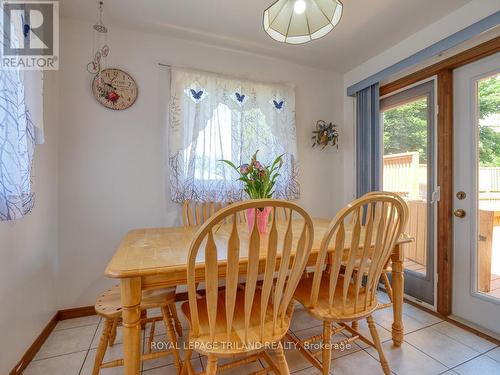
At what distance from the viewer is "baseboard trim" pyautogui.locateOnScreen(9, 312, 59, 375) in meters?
1.42

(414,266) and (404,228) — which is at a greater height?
(404,228)

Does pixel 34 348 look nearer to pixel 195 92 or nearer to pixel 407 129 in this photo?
pixel 195 92

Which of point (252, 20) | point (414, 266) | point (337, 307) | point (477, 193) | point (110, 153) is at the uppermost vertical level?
point (252, 20)

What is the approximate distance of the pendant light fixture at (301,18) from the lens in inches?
52.1

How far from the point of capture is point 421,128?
2307 mm

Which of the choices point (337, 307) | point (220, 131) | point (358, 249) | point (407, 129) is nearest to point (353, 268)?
point (358, 249)

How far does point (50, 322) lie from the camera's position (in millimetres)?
1855

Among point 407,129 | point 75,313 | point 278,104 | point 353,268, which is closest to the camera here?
point 353,268

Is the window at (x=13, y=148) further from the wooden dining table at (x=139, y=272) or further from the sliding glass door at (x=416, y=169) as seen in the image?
the sliding glass door at (x=416, y=169)

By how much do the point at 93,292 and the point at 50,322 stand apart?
0.32 metres

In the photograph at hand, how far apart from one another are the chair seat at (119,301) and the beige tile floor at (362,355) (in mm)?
434

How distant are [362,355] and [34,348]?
2.06 metres

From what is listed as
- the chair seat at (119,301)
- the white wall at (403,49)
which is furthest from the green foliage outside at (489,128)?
the chair seat at (119,301)

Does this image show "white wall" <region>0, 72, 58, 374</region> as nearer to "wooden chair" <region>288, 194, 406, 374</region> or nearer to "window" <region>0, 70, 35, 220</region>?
"window" <region>0, 70, 35, 220</region>
